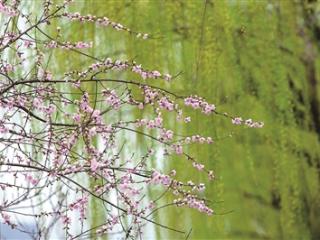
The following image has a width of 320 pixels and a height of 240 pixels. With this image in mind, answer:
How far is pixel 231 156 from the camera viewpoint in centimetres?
448

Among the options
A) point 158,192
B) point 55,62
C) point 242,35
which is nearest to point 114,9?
point 55,62

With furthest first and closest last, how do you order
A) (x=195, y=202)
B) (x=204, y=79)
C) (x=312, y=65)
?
(x=312, y=65), (x=204, y=79), (x=195, y=202)

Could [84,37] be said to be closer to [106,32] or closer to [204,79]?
[106,32]

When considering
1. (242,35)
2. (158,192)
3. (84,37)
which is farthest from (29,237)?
(242,35)

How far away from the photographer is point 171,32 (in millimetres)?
4273

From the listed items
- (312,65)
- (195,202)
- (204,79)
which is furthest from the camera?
(312,65)

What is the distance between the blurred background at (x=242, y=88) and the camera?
4.16 metres

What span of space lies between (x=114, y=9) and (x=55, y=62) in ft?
1.43

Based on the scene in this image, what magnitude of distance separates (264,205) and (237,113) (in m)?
0.69

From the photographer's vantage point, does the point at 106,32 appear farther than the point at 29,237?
No

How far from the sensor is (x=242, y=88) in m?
4.43

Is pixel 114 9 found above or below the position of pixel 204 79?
above

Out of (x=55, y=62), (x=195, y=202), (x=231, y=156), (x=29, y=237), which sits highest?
(x=55, y=62)

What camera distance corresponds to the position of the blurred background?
4.16 meters
